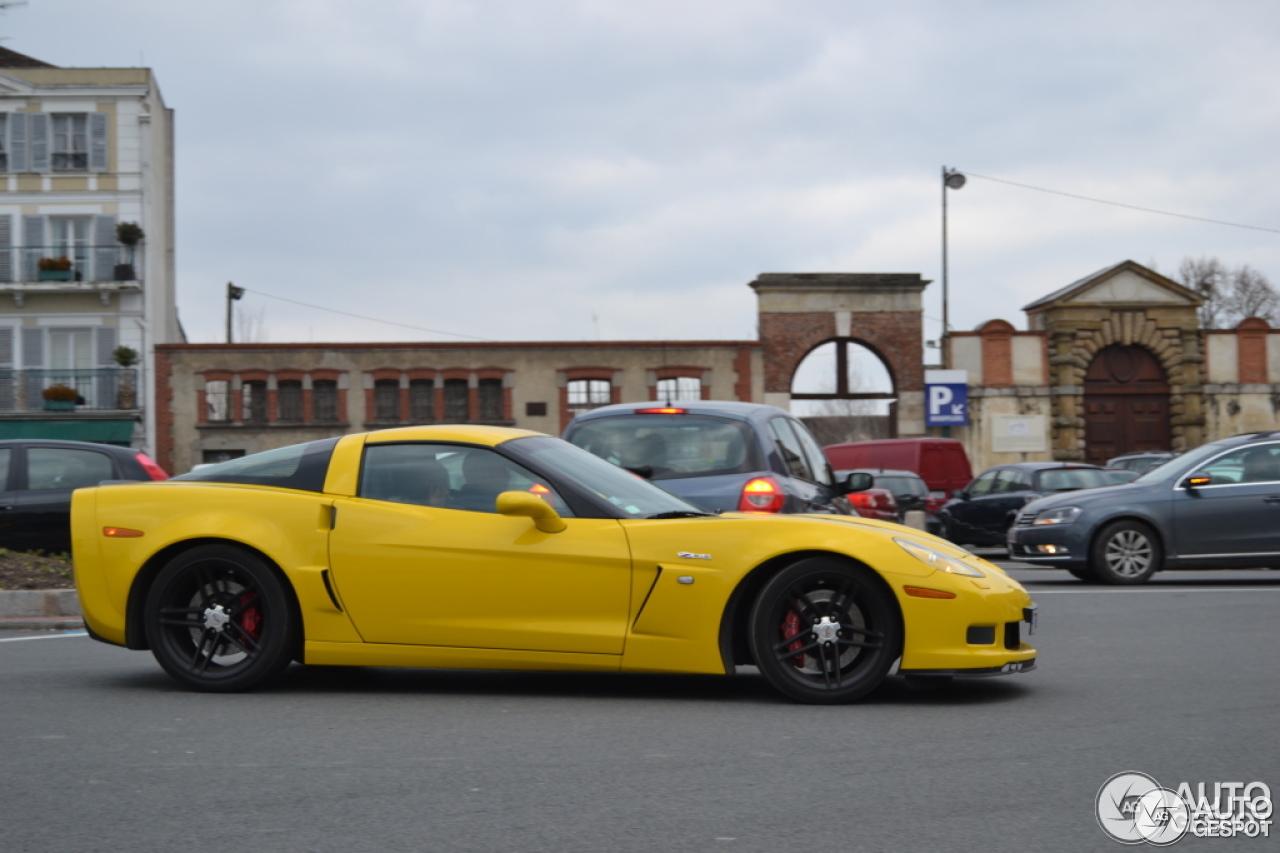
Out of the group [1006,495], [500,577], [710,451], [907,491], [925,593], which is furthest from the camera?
[907,491]

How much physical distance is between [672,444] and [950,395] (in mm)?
36514

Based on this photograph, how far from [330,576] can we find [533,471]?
1088 millimetres

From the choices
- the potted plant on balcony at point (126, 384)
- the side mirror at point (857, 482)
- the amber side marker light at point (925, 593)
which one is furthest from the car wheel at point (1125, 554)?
the potted plant on balcony at point (126, 384)

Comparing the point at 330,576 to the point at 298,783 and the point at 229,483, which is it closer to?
the point at 229,483

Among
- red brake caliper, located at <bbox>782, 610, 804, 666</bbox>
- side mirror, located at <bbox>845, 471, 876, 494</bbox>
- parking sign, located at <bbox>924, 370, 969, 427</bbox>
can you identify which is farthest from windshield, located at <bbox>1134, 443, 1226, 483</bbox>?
parking sign, located at <bbox>924, 370, 969, 427</bbox>

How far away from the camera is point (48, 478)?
14164mm

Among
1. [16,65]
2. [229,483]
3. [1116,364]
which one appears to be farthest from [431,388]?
[229,483]

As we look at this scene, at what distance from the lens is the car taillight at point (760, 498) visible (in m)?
9.42

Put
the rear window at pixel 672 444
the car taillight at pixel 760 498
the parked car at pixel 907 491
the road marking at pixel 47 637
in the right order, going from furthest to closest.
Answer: the parked car at pixel 907 491
the road marking at pixel 47 637
the rear window at pixel 672 444
the car taillight at pixel 760 498

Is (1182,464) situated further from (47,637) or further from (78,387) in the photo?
(78,387)

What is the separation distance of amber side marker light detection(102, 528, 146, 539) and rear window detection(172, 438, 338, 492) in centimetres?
40

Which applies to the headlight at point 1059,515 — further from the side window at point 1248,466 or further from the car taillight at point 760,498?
the car taillight at point 760,498

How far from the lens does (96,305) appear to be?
45938 millimetres

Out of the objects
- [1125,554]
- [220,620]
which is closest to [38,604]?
[220,620]
